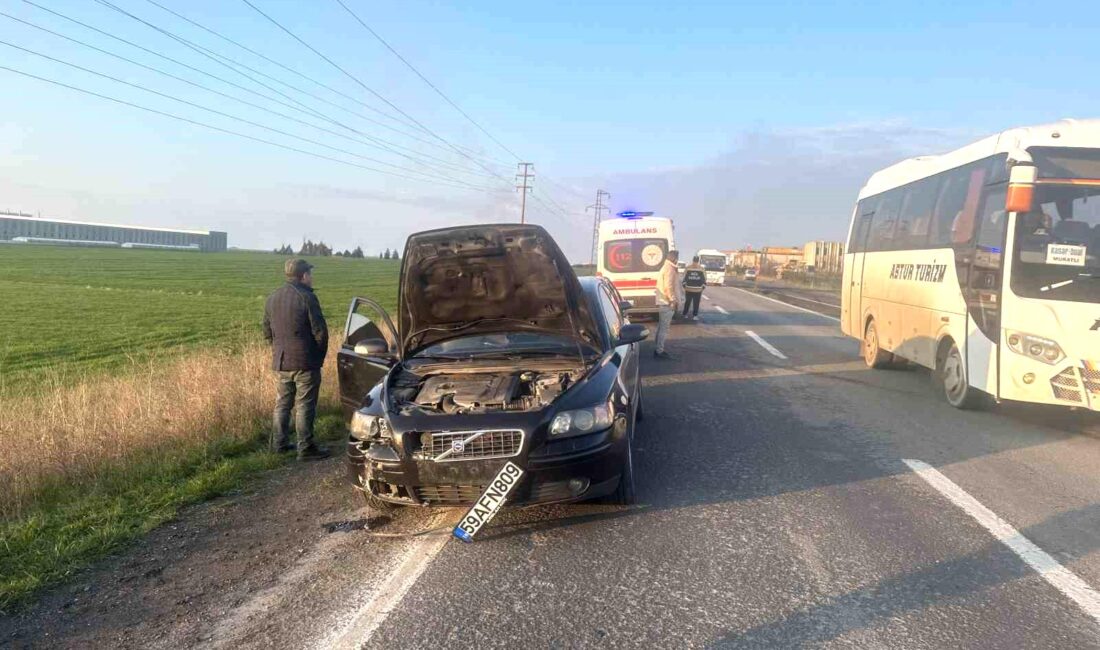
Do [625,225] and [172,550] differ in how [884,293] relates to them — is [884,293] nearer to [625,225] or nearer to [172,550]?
[625,225]

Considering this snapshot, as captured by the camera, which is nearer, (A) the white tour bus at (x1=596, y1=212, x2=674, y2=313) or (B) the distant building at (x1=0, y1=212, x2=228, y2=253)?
(A) the white tour bus at (x1=596, y1=212, x2=674, y2=313)

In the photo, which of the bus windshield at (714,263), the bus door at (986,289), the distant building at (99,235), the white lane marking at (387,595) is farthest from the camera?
the distant building at (99,235)

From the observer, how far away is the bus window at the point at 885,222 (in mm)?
11016

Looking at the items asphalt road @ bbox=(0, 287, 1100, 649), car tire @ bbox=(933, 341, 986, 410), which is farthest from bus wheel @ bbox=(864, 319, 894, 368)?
asphalt road @ bbox=(0, 287, 1100, 649)

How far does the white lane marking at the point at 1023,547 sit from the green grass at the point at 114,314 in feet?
37.5

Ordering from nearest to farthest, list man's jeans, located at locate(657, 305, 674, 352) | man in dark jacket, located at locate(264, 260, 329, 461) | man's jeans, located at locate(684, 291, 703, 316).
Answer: man in dark jacket, located at locate(264, 260, 329, 461) < man's jeans, located at locate(657, 305, 674, 352) < man's jeans, located at locate(684, 291, 703, 316)

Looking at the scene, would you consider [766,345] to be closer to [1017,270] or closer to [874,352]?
[874,352]

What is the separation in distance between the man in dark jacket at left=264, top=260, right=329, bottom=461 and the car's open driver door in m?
0.27

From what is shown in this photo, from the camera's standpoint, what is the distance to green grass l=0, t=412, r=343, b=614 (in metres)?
4.06

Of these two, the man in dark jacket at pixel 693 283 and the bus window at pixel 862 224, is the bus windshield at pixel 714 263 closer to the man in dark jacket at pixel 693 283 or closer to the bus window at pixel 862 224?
the man in dark jacket at pixel 693 283

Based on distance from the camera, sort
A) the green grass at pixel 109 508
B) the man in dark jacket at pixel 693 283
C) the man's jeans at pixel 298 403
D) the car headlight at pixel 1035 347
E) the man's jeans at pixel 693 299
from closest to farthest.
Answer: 1. the green grass at pixel 109 508
2. the man's jeans at pixel 298 403
3. the car headlight at pixel 1035 347
4. the man in dark jacket at pixel 693 283
5. the man's jeans at pixel 693 299

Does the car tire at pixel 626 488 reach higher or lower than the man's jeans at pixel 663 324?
lower

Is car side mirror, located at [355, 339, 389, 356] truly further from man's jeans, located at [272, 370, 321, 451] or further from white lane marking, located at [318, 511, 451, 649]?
white lane marking, located at [318, 511, 451, 649]

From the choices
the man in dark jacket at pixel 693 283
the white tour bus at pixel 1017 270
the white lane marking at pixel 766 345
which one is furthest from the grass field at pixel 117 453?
the man in dark jacket at pixel 693 283
